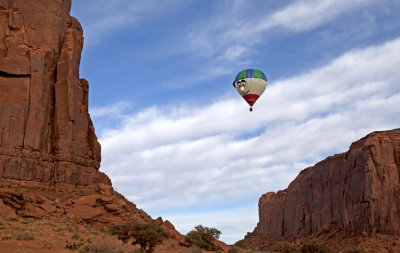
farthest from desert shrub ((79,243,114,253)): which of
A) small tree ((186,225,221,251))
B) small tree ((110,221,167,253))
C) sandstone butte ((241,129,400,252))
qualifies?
sandstone butte ((241,129,400,252))

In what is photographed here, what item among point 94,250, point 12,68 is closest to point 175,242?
point 94,250

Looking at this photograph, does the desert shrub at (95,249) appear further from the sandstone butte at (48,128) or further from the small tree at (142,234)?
the sandstone butte at (48,128)

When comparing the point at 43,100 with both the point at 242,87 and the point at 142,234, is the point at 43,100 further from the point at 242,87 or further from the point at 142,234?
the point at 142,234

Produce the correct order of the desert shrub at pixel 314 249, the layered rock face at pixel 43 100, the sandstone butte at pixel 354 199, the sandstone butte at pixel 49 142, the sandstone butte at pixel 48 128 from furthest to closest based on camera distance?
the sandstone butte at pixel 354 199
the desert shrub at pixel 314 249
the layered rock face at pixel 43 100
the sandstone butte at pixel 48 128
the sandstone butte at pixel 49 142

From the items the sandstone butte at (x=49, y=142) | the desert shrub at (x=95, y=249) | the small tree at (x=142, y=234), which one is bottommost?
the desert shrub at (x=95, y=249)

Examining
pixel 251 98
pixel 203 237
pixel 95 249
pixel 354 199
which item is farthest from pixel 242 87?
pixel 354 199

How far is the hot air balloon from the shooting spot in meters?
43.8

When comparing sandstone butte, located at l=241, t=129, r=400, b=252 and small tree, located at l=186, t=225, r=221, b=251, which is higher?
sandstone butte, located at l=241, t=129, r=400, b=252

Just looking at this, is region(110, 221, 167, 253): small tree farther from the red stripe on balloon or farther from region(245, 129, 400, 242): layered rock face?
region(245, 129, 400, 242): layered rock face

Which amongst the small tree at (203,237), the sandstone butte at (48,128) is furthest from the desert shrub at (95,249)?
the small tree at (203,237)

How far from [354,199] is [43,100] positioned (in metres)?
46.2

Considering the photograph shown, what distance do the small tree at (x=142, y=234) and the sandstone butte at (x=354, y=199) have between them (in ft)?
112

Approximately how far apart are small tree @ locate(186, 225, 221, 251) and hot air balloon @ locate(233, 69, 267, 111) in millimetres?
11285

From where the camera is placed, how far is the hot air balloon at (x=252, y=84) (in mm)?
43812
